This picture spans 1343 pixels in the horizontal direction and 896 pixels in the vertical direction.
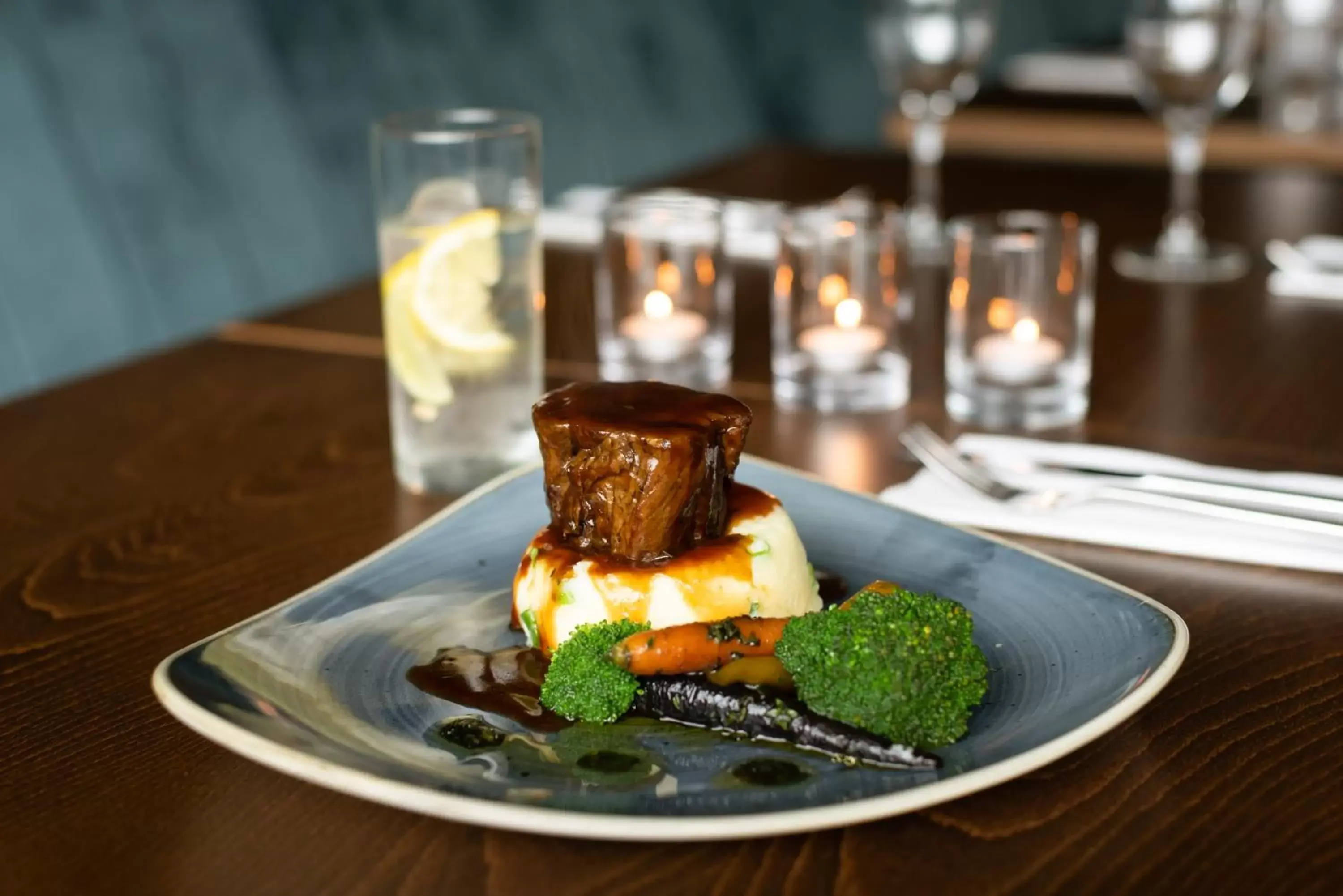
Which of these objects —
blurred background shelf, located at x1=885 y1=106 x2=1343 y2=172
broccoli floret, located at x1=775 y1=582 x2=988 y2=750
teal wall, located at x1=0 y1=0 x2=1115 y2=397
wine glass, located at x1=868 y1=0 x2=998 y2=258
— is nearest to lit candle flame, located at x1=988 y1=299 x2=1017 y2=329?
wine glass, located at x1=868 y1=0 x2=998 y2=258

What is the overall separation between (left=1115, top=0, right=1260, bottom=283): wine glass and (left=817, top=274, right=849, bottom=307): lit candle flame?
0.65 metres

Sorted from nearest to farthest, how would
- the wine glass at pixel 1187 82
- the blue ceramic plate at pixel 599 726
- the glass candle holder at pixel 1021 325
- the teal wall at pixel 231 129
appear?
1. the blue ceramic plate at pixel 599 726
2. the glass candle holder at pixel 1021 325
3. the wine glass at pixel 1187 82
4. the teal wall at pixel 231 129

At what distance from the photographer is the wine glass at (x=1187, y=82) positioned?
1.88 meters

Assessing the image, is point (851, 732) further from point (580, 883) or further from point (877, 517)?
point (877, 517)

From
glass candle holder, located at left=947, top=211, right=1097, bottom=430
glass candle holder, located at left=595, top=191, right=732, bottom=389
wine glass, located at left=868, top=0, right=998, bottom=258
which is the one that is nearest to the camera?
glass candle holder, located at left=947, top=211, right=1097, bottom=430

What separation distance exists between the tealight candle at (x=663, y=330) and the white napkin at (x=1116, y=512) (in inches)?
13.5

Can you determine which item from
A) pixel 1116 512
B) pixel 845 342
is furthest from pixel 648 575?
pixel 845 342

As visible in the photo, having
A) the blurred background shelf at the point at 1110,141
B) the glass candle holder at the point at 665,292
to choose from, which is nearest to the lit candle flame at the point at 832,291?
the glass candle holder at the point at 665,292

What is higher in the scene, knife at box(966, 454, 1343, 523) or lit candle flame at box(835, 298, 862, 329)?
lit candle flame at box(835, 298, 862, 329)

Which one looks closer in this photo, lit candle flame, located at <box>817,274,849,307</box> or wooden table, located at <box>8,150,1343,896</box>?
wooden table, located at <box>8,150,1343,896</box>

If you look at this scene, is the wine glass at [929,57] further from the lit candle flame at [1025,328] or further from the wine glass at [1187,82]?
the lit candle flame at [1025,328]

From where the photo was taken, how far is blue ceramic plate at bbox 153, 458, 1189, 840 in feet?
2.32

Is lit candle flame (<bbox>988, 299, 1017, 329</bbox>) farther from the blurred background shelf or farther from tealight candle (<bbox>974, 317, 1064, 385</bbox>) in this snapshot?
the blurred background shelf

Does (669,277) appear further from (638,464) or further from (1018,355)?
(638,464)
